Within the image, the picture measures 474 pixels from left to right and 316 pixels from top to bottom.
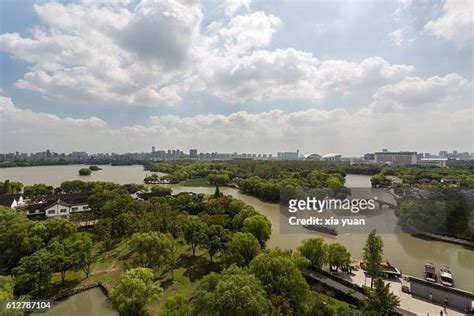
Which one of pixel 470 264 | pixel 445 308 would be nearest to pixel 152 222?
pixel 445 308

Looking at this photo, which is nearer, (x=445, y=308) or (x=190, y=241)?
(x=445, y=308)

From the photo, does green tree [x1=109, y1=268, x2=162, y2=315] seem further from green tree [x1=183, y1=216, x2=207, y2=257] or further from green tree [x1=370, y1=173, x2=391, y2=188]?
green tree [x1=370, y1=173, x2=391, y2=188]

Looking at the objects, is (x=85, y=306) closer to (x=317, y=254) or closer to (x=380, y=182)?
(x=317, y=254)

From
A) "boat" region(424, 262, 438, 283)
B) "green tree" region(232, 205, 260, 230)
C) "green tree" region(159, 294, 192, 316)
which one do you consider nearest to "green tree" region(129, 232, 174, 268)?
"green tree" region(159, 294, 192, 316)

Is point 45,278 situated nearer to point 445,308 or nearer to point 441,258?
point 445,308

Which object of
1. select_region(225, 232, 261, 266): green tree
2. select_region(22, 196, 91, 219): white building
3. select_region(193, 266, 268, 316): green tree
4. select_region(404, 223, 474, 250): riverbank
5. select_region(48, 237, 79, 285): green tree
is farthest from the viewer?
select_region(22, 196, 91, 219): white building

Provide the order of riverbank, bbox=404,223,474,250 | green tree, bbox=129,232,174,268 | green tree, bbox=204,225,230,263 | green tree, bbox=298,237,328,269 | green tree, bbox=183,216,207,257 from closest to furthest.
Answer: green tree, bbox=129,232,174,268, green tree, bbox=298,237,328,269, green tree, bbox=204,225,230,263, green tree, bbox=183,216,207,257, riverbank, bbox=404,223,474,250
